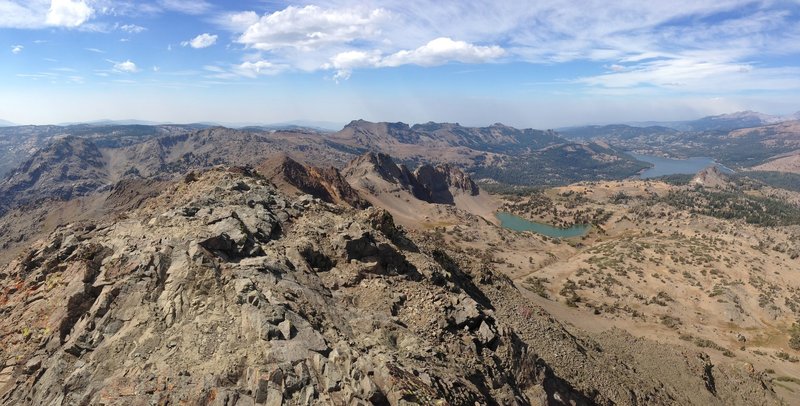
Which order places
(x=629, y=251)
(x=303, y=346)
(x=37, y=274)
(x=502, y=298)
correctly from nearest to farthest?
1. (x=303, y=346)
2. (x=37, y=274)
3. (x=502, y=298)
4. (x=629, y=251)

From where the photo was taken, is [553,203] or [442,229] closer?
[442,229]

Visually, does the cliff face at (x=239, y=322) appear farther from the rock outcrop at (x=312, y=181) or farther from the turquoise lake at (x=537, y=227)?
the turquoise lake at (x=537, y=227)

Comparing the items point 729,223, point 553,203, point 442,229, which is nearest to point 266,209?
point 442,229

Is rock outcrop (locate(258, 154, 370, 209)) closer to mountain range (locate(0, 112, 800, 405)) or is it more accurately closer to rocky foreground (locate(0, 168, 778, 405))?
mountain range (locate(0, 112, 800, 405))

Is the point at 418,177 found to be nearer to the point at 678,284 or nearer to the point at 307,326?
the point at 678,284

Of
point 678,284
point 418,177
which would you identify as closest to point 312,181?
point 678,284

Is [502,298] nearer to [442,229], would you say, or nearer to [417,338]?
[417,338]

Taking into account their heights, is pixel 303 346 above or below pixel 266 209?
below
